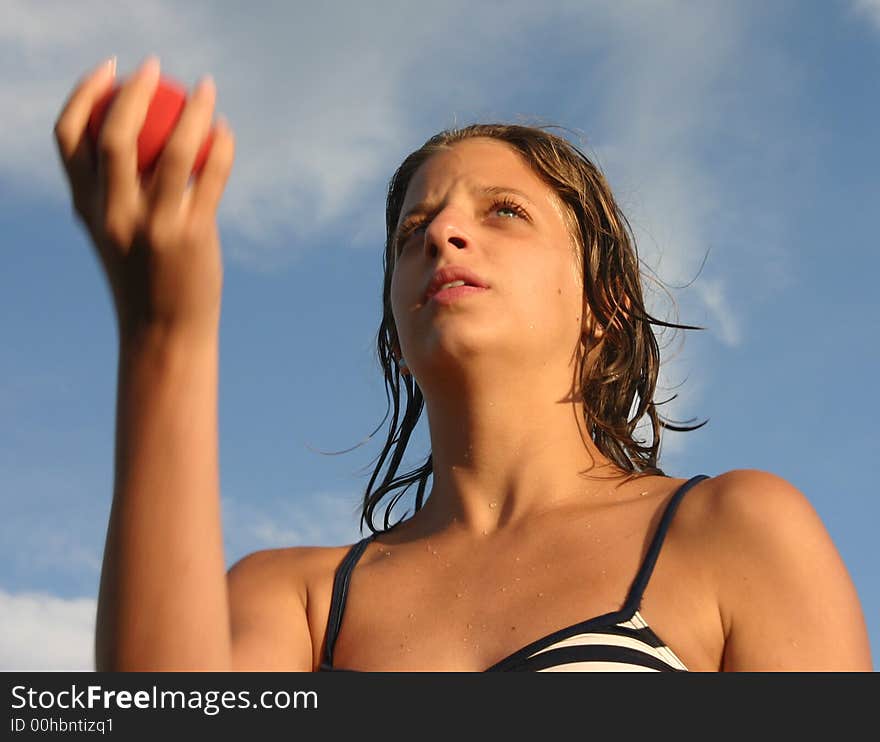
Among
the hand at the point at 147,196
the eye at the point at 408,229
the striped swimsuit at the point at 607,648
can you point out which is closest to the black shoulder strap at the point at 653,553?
the striped swimsuit at the point at 607,648

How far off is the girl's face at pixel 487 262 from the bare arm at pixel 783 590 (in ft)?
3.14

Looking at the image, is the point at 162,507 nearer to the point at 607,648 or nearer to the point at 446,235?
the point at 607,648

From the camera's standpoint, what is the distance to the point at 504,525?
3.68 m

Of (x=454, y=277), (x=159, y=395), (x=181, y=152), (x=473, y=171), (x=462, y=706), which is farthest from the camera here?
(x=473, y=171)

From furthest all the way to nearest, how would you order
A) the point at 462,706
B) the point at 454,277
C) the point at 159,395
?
1. the point at 454,277
2. the point at 462,706
3. the point at 159,395

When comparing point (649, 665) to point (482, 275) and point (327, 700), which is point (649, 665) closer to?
point (327, 700)

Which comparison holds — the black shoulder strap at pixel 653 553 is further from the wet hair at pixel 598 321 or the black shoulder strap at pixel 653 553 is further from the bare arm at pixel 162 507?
the bare arm at pixel 162 507

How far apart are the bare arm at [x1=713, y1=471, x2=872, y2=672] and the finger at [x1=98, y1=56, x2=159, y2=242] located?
211 centimetres

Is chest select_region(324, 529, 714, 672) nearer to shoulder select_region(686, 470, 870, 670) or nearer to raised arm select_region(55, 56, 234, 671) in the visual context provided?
shoulder select_region(686, 470, 870, 670)

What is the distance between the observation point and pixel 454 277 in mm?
3693

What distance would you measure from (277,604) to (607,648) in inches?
46.9

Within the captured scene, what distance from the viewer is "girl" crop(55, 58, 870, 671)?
1.76 m

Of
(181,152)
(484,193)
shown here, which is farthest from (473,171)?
(181,152)

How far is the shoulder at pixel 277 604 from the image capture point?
3357 millimetres
